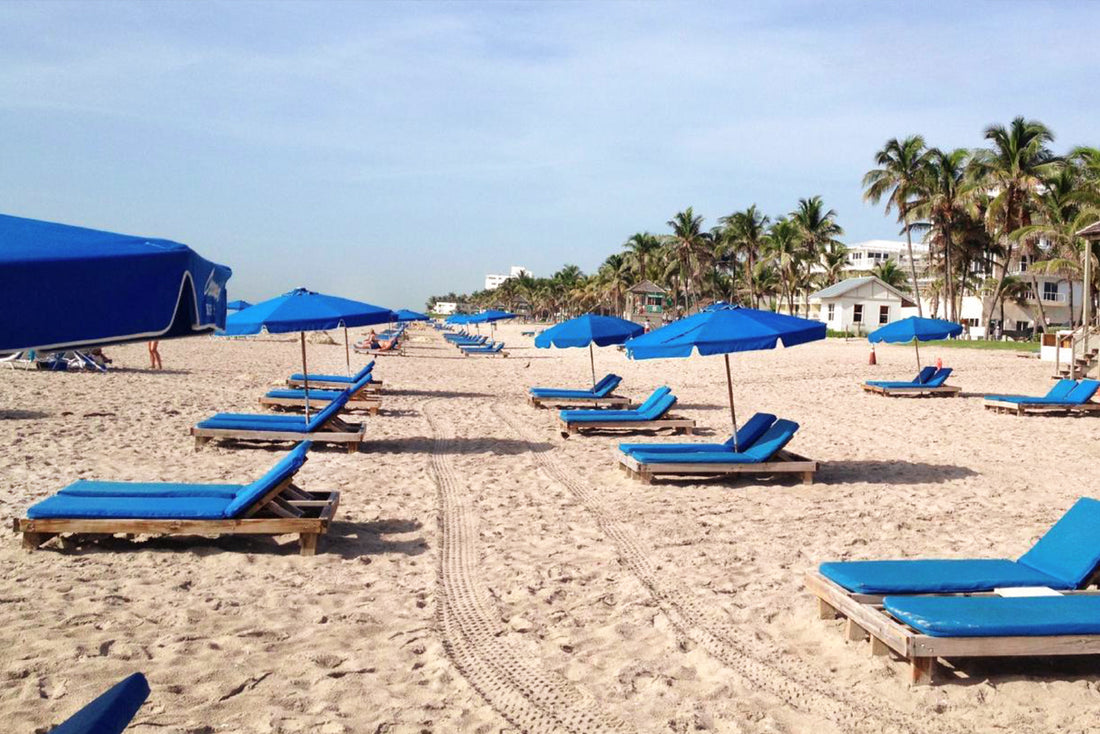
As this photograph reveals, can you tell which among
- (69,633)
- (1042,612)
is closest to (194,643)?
(69,633)

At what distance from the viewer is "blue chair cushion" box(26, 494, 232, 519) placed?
20.1 feet

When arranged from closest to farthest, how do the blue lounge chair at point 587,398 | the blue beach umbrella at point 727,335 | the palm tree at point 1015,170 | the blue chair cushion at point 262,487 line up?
the blue chair cushion at point 262,487 < the blue beach umbrella at point 727,335 < the blue lounge chair at point 587,398 < the palm tree at point 1015,170

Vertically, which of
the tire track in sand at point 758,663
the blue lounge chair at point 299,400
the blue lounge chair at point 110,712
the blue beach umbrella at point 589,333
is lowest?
the tire track in sand at point 758,663

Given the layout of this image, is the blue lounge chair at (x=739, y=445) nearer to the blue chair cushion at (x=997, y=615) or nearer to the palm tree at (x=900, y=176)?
the blue chair cushion at (x=997, y=615)

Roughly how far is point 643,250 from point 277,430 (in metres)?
72.1

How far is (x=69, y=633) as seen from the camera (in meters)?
4.68

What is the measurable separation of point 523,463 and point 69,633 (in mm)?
6282

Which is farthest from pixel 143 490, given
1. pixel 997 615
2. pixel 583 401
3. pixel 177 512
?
pixel 583 401

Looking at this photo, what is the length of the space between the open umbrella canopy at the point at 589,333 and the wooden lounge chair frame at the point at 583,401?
1550mm

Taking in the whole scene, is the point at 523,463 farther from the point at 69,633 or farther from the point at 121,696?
the point at 121,696

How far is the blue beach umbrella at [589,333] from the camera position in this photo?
47.0 feet

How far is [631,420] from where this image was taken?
42.4 ft

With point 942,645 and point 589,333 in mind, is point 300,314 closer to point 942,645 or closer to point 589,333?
point 589,333

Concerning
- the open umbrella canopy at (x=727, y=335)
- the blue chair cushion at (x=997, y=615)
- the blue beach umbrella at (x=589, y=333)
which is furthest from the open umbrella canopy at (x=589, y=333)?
the blue chair cushion at (x=997, y=615)
